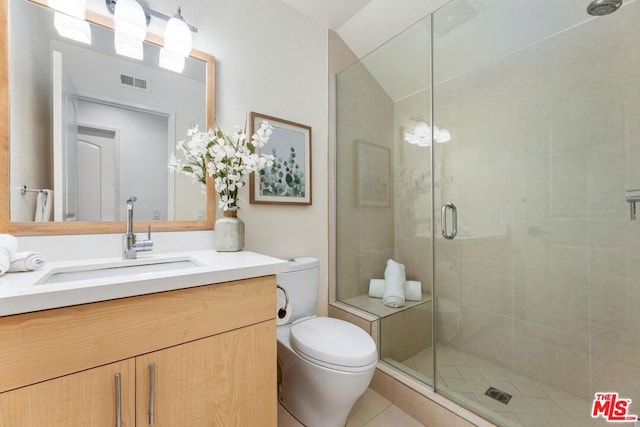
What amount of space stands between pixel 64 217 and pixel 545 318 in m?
2.42

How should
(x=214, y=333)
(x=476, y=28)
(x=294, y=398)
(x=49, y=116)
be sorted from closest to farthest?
(x=214, y=333), (x=49, y=116), (x=294, y=398), (x=476, y=28)

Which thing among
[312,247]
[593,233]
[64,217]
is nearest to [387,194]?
[312,247]

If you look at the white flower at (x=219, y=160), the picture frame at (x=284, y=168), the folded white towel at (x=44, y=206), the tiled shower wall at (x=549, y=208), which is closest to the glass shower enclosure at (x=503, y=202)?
the tiled shower wall at (x=549, y=208)

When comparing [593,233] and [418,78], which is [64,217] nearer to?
[418,78]

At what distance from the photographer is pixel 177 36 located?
4.15 feet

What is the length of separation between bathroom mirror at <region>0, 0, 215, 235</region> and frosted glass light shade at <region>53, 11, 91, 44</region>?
2cm

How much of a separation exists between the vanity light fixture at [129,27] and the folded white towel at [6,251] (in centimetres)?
86

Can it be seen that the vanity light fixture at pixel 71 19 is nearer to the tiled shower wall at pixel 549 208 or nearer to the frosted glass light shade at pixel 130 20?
the frosted glass light shade at pixel 130 20

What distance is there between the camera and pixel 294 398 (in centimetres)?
137

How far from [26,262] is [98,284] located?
1.29 feet

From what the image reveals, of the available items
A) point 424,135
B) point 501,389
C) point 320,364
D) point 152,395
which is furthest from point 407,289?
point 152,395

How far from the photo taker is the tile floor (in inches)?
53.2

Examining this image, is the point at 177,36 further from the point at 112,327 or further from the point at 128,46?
the point at 112,327

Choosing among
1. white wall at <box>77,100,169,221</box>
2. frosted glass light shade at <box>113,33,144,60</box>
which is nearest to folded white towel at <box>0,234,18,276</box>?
white wall at <box>77,100,169,221</box>
